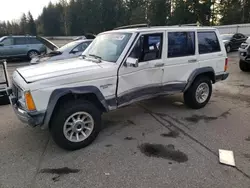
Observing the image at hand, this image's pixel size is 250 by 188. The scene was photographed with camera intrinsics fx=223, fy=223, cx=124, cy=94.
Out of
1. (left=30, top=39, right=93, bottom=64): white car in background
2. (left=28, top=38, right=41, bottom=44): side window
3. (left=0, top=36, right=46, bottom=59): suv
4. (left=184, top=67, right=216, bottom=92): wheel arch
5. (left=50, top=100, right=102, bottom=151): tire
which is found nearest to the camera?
(left=50, top=100, right=102, bottom=151): tire

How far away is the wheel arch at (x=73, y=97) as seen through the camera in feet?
10.6

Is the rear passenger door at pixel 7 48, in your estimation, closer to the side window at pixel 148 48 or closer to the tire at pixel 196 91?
the side window at pixel 148 48

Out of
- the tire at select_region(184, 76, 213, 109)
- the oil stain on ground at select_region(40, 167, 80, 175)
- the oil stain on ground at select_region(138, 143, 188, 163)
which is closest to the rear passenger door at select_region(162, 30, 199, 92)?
the tire at select_region(184, 76, 213, 109)

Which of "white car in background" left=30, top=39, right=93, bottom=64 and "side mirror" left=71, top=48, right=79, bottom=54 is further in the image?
"side mirror" left=71, top=48, right=79, bottom=54

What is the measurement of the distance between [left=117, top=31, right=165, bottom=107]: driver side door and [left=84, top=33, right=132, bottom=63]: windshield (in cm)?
23

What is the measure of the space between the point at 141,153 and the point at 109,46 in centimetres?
213

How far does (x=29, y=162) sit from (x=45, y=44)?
1341cm

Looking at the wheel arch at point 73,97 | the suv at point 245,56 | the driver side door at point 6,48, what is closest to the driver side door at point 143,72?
the wheel arch at point 73,97

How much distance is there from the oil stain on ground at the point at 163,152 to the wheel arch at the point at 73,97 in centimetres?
94

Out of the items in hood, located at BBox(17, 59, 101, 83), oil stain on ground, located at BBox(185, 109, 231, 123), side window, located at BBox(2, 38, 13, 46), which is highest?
side window, located at BBox(2, 38, 13, 46)

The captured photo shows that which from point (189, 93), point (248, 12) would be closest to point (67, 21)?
point (248, 12)

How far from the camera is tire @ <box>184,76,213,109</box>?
5086 mm

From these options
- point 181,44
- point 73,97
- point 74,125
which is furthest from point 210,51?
point 74,125

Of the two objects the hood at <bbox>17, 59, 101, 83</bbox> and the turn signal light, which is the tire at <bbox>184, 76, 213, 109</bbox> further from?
the turn signal light
